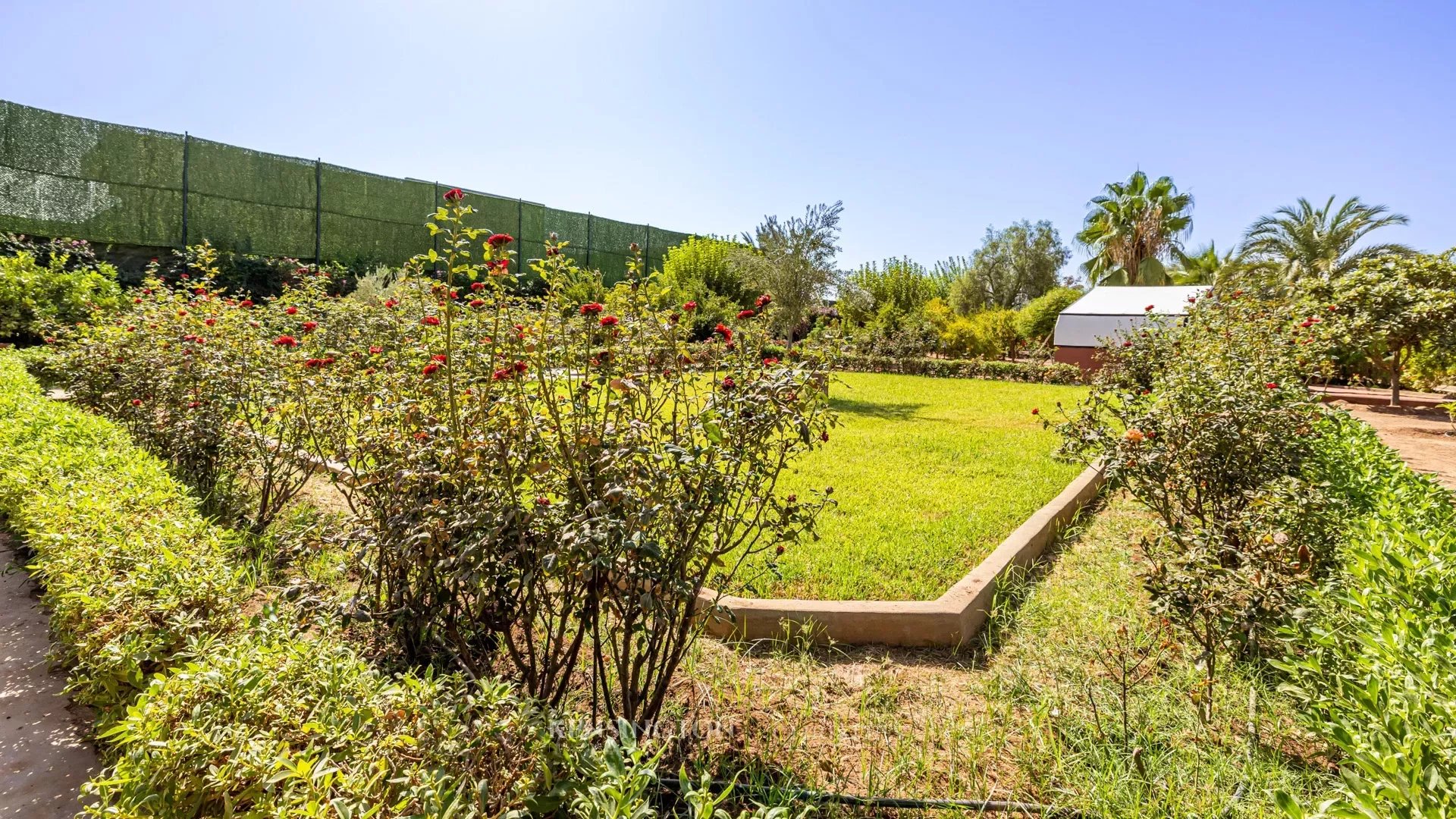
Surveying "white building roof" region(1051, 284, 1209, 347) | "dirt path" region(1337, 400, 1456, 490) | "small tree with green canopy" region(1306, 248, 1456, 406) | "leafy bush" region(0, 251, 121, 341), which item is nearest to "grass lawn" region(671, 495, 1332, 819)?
"dirt path" region(1337, 400, 1456, 490)

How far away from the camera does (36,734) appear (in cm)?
213

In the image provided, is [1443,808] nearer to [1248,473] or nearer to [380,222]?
[1248,473]

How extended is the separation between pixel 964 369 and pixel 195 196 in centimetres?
1844

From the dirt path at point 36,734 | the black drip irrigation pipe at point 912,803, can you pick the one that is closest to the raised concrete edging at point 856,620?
the black drip irrigation pipe at point 912,803

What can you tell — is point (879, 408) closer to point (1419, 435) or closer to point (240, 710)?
point (1419, 435)

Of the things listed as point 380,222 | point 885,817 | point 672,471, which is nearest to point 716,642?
point 885,817

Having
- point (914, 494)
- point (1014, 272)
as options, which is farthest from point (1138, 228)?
point (914, 494)

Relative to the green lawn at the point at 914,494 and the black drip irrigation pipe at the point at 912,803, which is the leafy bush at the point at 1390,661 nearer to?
the black drip irrigation pipe at the point at 912,803

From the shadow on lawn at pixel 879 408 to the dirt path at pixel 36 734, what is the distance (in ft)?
27.1

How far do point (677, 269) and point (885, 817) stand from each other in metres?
19.3

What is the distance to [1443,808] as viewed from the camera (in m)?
1.06

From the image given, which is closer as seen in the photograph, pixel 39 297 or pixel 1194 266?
pixel 39 297

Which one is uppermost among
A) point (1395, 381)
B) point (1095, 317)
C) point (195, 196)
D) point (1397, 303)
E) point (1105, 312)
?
point (195, 196)

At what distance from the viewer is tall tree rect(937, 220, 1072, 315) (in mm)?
32438
